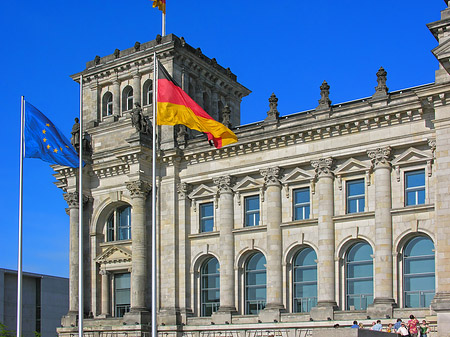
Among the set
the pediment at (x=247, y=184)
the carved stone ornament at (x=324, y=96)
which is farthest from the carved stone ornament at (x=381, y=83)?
the pediment at (x=247, y=184)

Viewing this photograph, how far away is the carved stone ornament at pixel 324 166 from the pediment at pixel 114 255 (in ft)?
44.4

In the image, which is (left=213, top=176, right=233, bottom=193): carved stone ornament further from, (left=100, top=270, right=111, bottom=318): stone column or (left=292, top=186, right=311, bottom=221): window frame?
(left=100, top=270, right=111, bottom=318): stone column

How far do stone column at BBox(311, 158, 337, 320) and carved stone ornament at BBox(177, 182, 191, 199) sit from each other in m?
8.85

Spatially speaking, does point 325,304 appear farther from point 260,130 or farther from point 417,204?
point 260,130

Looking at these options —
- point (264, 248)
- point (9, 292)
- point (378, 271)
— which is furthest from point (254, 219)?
point (9, 292)

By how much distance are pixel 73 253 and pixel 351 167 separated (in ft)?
63.8

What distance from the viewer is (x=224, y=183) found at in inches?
1822

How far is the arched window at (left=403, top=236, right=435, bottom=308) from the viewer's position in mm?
38844

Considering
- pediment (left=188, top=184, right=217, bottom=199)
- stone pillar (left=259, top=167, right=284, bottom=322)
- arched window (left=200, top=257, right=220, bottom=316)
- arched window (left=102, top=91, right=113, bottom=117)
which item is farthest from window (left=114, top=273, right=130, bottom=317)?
arched window (left=102, top=91, right=113, bottom=117)

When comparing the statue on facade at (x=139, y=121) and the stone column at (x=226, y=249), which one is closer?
the stone column at (x=226, y=249)

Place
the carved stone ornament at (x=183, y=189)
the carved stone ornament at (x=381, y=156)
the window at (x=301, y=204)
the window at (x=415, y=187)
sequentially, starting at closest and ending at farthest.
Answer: the window at (x=415, y=187) → the carved stone ornament at (x=381, y=156) → the window at (x=301, y=204) → the carved stone ornament at (x=183, y=189)

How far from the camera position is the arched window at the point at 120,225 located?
50281 millimetres

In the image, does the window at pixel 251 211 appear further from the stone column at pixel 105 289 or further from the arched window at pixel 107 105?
the arched window at pixel 107 105

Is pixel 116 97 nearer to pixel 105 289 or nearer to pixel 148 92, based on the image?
pixel 148 92
